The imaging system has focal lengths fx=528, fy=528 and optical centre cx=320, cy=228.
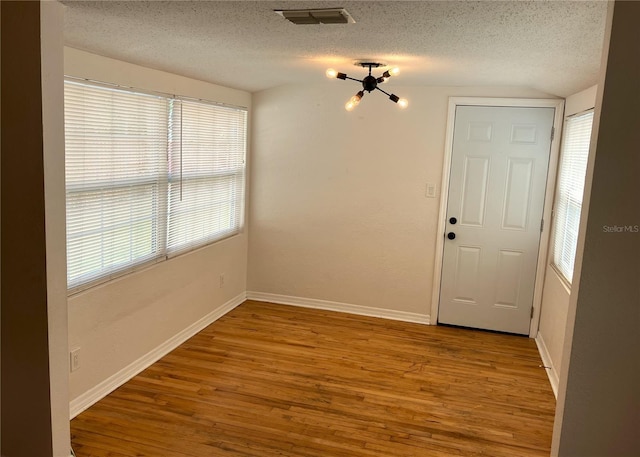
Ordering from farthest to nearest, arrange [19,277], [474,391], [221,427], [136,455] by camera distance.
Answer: [474,391] → [221,427] → [136,455] → [19,277]

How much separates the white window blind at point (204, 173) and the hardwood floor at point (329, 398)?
90cm

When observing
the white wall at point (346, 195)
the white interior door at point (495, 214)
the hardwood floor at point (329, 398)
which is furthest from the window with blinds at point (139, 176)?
the white interior door at point (495, 214)

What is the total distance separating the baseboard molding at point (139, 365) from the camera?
317 cm

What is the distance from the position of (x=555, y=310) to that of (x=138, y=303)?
3.06m

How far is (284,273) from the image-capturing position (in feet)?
17.5

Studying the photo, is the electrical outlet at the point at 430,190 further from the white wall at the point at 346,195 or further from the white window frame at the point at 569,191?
the white window frame at the point at 569,191

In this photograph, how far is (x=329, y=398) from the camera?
3416 mm

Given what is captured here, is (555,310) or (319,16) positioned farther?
(555,310)

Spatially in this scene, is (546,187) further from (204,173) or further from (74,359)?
(74,359)

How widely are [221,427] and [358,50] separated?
2335mm

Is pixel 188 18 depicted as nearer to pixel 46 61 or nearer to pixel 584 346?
pixel 46 61

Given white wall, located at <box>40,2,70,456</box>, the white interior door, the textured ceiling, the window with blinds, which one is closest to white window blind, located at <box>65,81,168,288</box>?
the window with blinds

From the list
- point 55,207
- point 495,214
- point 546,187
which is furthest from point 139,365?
point 546,187

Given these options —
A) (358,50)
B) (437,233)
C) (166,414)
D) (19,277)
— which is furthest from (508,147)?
(19,277)
